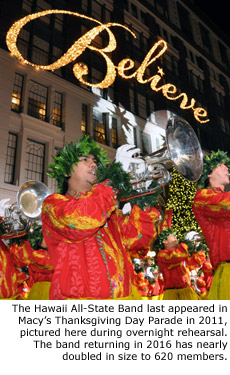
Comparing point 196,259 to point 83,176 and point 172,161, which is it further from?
point 83,176

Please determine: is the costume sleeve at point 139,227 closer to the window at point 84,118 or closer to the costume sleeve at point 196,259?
the costume sleeve at point 196,259

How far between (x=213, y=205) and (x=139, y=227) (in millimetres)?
908

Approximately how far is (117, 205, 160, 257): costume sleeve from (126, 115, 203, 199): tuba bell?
19cm

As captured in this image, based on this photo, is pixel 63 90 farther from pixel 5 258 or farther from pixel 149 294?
pixel 5 258

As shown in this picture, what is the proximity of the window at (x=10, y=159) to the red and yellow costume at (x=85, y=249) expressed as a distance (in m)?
11.2

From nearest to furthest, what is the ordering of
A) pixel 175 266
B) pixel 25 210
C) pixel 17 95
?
1. pixel 25 210
2. pixel 175 266
3. pixel 17 95

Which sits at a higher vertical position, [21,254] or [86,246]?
[21,254]

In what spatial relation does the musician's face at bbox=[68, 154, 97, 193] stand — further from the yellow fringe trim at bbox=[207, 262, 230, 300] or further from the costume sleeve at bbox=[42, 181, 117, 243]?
the yellow fringe trim at bbox=[207, 262, 230, 300]

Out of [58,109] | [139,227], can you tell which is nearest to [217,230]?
[139,227]

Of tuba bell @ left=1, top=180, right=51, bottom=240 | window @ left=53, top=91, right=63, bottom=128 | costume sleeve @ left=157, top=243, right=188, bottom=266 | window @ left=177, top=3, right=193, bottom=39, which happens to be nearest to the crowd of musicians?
tuba bell @ left=1, top=180, right=51, bottom=240

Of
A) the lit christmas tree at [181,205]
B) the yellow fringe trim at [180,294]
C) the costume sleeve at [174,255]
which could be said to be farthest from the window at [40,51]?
the yellow fringe trim at [180,294]

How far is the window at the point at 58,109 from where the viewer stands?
15297 millimetres

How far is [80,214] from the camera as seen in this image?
1.98 metres
